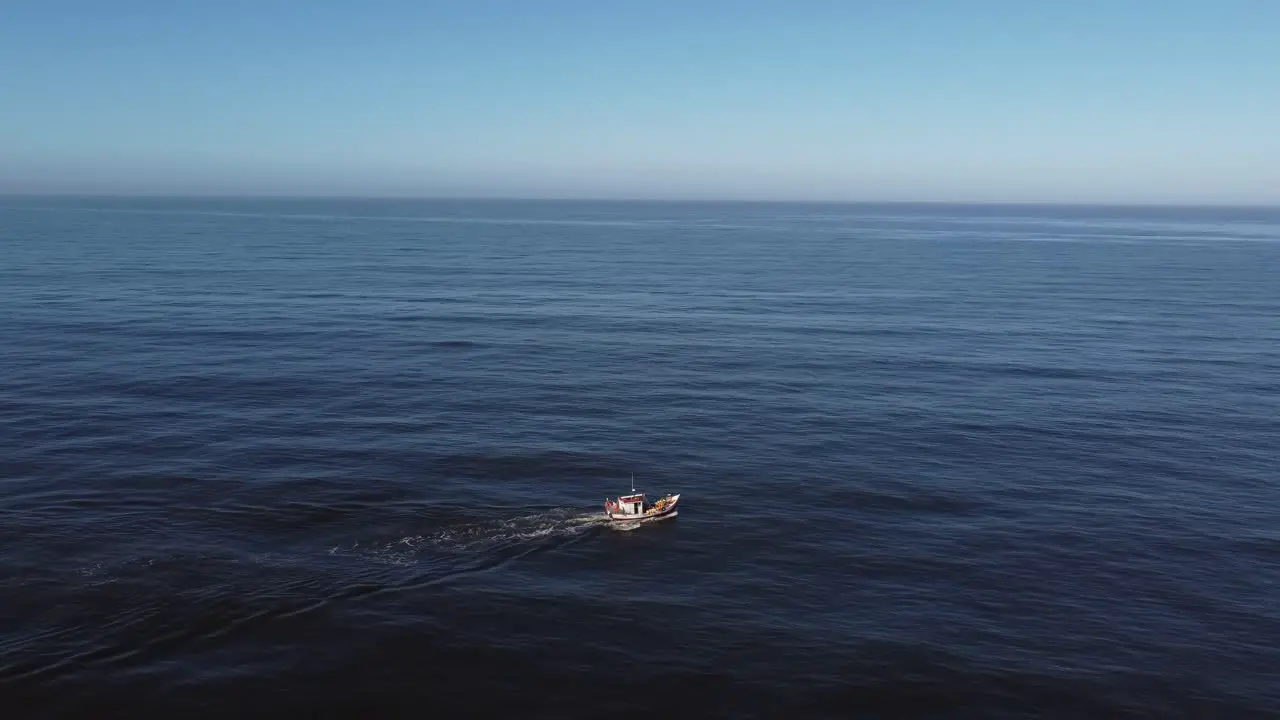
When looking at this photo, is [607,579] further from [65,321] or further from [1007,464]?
[65,321]

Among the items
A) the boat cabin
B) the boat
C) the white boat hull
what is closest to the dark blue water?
the white boat hull

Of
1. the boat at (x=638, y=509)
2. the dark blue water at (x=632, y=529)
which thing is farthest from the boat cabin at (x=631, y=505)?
the dark blue water at (x=632, y=529)

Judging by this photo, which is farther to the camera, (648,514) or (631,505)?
(648,514)

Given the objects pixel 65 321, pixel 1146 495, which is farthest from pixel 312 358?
pixel 1146 495

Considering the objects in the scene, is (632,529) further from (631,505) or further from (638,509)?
(631,505)

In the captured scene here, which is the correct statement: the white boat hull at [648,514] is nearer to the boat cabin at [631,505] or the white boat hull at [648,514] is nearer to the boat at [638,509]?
the boat at [638,509]

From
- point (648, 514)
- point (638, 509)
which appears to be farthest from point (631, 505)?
point (648, 514)

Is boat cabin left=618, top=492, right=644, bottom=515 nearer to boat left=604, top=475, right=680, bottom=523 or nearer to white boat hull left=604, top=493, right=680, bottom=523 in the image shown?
boat left=604, top=475, right=680, bottom=523
